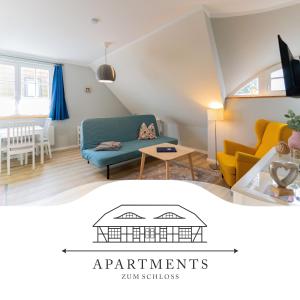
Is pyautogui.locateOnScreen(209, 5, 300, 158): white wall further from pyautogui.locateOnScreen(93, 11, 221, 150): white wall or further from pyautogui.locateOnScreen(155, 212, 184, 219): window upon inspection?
pyautogui.locateOnScreen(155, 212, 184, 219): window

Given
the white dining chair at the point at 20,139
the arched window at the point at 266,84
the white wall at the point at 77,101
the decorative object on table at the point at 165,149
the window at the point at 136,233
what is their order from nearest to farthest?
the window at the point at 136,233 → the decorative object on table at the point at 165,149 → the arched window at the point at 266,84 → the white dining chair at the point at 20,139 → the white wall at the point at 77,101

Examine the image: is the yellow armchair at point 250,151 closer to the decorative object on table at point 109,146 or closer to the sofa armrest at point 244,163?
the sofa armrest at point 244,163

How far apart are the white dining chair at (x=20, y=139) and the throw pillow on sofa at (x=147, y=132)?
151 centimetres

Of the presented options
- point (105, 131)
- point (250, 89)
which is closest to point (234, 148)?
point (250, 89)

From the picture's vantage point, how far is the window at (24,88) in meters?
2.89

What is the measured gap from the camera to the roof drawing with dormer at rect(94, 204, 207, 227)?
0.37m

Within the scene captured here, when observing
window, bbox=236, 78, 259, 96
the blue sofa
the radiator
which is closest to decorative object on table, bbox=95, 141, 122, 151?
the blue sofa

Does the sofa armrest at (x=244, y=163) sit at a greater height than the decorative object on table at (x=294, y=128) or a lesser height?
lesser

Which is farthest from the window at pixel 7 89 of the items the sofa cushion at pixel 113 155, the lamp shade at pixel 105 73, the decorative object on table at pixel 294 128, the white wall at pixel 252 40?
the decorative object on table at pixel 294 128

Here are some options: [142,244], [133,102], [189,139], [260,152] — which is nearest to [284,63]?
[260,152]

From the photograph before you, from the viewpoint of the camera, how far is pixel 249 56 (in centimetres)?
183

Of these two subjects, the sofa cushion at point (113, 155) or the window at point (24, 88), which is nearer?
the sofa cushion at point (113, 155)

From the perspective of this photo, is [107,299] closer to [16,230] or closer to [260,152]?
[16,230]

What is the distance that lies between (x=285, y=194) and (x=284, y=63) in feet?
2.56
